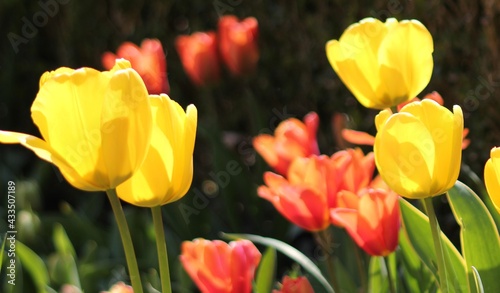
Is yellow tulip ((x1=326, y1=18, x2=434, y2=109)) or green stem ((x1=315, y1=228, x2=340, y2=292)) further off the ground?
yellow tulip ((x1=326, y1=18, x2=434, y2=109))

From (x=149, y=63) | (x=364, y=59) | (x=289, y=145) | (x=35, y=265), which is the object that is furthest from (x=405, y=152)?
(x=149, y=63)

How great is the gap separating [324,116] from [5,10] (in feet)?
5.73

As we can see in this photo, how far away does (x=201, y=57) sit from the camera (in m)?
2.92

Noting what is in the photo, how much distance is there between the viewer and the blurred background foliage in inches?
101

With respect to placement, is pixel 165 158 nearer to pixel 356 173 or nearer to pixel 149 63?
pixel 356 173

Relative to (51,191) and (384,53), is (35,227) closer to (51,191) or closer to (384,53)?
(51,191)

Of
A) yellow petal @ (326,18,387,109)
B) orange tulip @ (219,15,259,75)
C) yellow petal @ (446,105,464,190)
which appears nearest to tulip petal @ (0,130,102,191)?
yellow petal @ (446,105,464,190)

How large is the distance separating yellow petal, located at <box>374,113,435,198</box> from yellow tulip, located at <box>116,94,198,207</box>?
0.24m

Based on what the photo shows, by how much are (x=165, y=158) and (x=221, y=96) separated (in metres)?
2.47

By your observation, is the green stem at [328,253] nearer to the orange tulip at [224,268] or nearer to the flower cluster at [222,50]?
the orange tulip at [224,268]

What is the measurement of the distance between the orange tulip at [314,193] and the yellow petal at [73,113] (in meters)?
0.56

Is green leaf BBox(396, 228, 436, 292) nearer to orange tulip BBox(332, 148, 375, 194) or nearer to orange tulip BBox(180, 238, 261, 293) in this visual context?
orange tulip BBox(332, 148, 375, 194)

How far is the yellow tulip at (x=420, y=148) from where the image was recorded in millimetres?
1162

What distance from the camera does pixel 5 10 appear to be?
4215 mm
